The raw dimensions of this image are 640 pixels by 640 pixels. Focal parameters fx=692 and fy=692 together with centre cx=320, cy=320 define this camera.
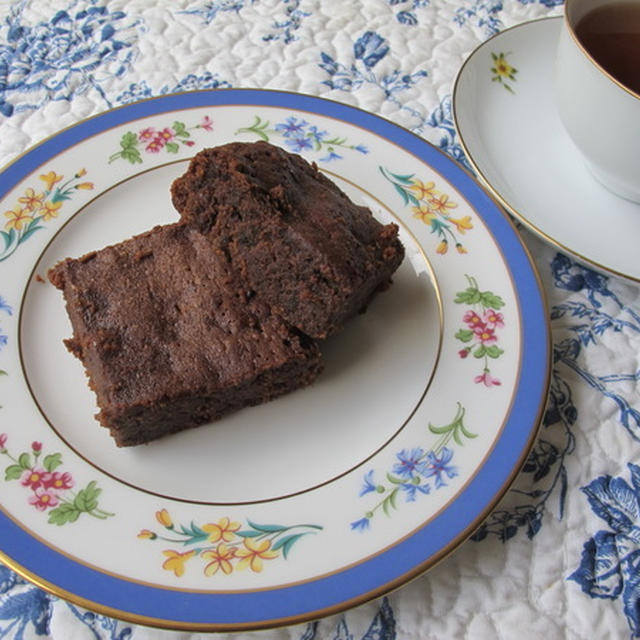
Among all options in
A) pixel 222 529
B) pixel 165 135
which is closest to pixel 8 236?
pixel 165 135

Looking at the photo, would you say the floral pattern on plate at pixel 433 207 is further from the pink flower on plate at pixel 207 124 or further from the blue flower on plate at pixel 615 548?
the blue flower on plate at pixel 615 548

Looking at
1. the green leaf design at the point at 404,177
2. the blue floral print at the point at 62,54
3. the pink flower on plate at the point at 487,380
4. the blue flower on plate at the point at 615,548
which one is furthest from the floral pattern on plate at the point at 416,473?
the blue floral print at the point at 62,54

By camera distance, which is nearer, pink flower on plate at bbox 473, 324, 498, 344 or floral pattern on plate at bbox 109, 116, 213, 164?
pink flower on plate at bbox 473, 324, 498, 344

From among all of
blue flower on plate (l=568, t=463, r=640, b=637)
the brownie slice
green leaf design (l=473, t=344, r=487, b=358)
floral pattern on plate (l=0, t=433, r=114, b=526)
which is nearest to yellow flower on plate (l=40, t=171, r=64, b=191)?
the brownie slice

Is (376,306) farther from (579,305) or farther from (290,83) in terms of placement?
(290,83)

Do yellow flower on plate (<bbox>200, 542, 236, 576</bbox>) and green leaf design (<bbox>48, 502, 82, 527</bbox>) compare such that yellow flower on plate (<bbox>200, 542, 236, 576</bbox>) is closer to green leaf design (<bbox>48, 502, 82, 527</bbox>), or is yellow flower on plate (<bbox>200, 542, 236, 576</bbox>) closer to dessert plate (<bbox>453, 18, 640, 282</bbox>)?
green leaf design (<bbox>48, 502, 82, 527</bbox>)

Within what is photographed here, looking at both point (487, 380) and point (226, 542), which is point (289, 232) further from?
point (226, 542)

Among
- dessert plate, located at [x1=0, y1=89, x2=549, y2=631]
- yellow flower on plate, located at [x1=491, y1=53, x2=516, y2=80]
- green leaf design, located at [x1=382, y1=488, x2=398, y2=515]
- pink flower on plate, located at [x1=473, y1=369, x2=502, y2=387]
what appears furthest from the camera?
yellow flower on plate, located at [x1=491, y1=53, x2=516, y2=80]

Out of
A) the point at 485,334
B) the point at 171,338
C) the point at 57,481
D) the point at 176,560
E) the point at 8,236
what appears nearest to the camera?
the point at 176,560
